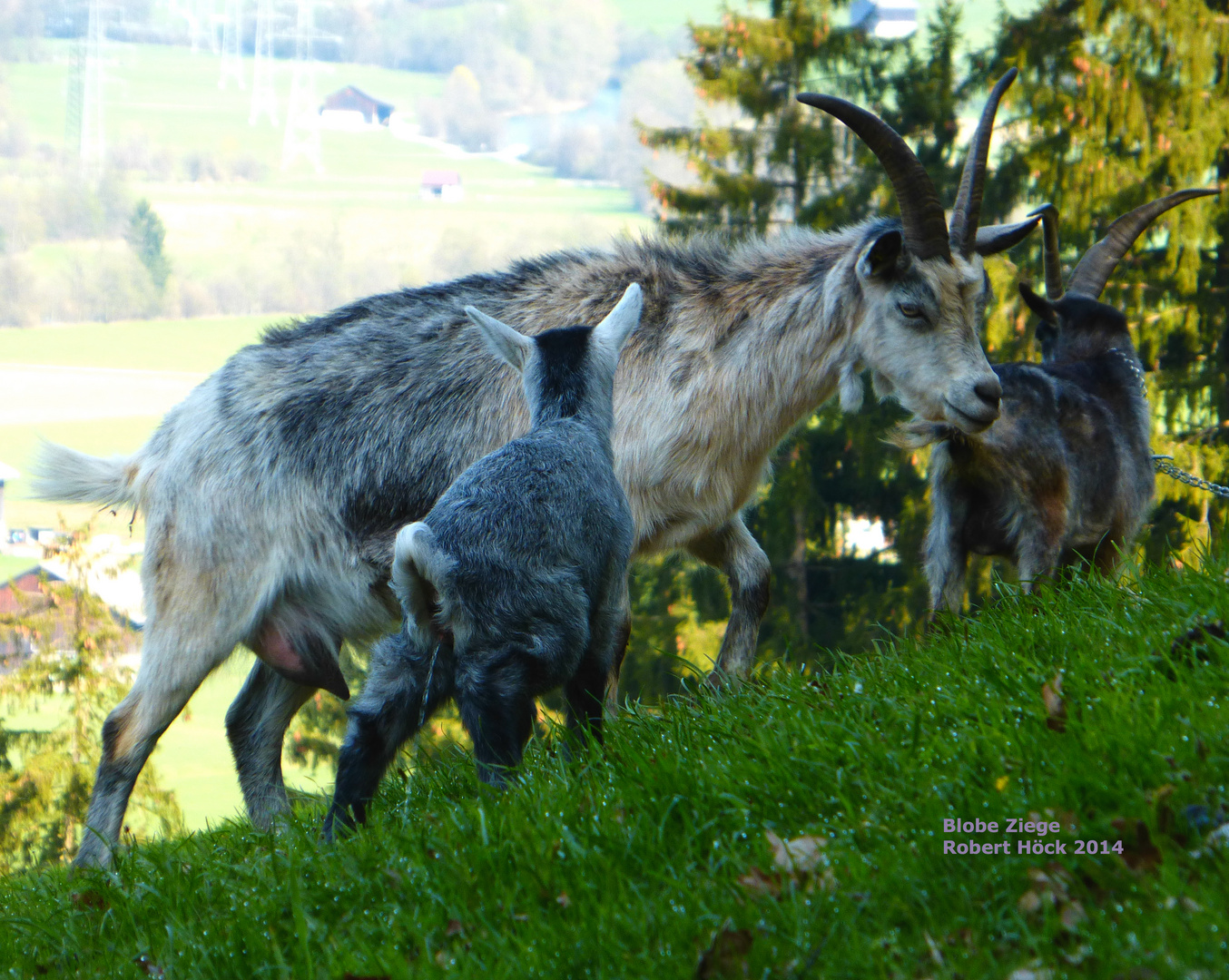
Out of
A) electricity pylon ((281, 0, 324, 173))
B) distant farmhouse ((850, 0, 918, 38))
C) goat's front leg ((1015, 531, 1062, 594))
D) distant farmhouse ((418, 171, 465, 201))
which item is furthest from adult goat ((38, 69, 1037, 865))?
electricity pylon ((281, 0, 324, 173))

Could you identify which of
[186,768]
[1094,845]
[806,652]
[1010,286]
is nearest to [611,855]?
[1094,845]

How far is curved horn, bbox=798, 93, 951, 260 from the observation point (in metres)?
4.52

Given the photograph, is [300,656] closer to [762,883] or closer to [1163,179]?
[762,883]

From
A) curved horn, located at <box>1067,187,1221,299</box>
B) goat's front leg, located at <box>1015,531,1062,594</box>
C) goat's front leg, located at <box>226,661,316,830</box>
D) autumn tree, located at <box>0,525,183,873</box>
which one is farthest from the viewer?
autumn tree, located at <box>0,525,183,873</box>

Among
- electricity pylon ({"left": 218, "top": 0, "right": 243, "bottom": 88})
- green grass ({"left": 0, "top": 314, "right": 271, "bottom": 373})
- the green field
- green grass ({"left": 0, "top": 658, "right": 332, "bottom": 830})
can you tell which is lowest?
green grass ({"left": 0, "top": 658, "right": 332, "bottom": 830})

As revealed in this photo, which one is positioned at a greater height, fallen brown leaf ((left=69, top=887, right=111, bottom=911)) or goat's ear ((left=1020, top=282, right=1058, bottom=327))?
goat's ear ((left=1020, top=282, right=1058, bottom=327))

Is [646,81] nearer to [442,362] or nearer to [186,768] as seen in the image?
[186,768]

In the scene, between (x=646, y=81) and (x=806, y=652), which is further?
(x=646, y=81)

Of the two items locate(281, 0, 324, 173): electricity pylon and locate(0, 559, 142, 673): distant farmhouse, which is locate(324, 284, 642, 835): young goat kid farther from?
locate(281, 0, 324, 173): electricity pylon

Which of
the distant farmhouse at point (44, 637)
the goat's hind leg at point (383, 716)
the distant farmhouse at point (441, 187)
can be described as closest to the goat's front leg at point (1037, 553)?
the goat's hind leg at point (383, 716)

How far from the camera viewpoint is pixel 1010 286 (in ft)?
49.5

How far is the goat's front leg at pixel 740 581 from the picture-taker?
16.3ft

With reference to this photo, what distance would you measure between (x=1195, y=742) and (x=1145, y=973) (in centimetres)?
67

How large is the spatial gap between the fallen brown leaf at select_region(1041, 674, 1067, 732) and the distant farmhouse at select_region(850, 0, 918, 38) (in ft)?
68.3
